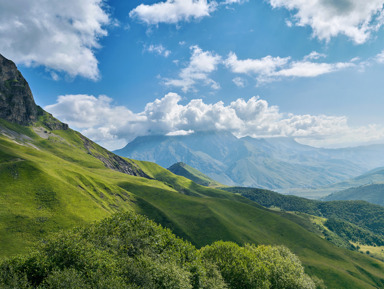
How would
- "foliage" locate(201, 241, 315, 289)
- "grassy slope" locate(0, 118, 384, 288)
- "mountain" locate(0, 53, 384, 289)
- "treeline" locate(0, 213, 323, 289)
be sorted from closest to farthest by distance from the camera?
"treeline" locate(0, 213, 323, 289), "foliage" locate(201, 241, 315, 289), "mountain" locate(0, 53, 384, 289), "grassy slope" locate(0, 118, 384, 288)

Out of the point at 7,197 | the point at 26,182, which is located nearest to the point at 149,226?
the point at 7,197

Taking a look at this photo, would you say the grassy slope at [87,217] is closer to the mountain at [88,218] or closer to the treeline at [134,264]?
the mountain at [88,218]

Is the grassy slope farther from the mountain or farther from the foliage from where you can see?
the foliage

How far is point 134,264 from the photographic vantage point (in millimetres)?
46312

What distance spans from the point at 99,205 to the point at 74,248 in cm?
10466

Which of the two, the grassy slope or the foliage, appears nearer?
the foliage

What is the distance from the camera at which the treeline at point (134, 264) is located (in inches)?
Result: 1570

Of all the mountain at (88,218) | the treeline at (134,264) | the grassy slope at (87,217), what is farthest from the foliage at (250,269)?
the grassy slope at (87,217)

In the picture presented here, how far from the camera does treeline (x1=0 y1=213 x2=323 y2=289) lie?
39875 millimetres

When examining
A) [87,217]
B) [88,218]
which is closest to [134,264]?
[88,218]

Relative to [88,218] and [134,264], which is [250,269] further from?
[88,218]

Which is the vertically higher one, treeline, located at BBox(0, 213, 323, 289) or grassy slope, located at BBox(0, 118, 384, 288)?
treeline, located at BBox(0, 213, 323, 289)

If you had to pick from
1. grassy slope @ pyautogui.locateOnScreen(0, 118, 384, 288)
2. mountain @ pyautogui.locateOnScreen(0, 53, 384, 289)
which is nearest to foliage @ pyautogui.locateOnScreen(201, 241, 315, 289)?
mountain @ pyautogui.locateOnScreen(0, 53, 384, 289)

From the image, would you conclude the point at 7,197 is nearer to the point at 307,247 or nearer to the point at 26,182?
the point at 26,182
